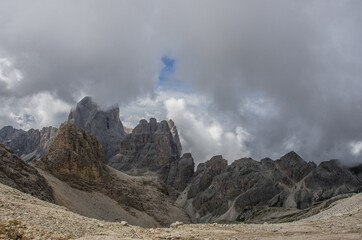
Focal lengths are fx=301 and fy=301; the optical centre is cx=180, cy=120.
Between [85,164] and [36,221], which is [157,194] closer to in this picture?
[85,164]

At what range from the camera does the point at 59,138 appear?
126812 mm

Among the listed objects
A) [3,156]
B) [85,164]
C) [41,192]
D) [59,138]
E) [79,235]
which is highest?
[59,138]

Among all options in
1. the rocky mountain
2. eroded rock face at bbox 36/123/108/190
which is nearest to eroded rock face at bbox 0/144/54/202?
the rocky mountain

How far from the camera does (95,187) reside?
116 meters

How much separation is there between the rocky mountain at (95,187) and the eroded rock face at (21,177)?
13905mm

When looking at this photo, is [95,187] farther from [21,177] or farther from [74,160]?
[21,177]

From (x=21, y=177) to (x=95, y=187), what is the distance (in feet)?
147

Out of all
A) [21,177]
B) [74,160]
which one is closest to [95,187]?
[74,160]

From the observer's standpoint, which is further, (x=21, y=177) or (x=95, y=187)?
(x=95, y=187)

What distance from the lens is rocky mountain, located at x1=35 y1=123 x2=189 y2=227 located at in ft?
337

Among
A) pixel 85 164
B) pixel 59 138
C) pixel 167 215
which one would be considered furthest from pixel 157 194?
pixel 59 138

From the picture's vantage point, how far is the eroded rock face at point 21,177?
2657 inches

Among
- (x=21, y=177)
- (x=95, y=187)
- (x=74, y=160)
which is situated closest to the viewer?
(x=21, y=177)

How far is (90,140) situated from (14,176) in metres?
68.6
